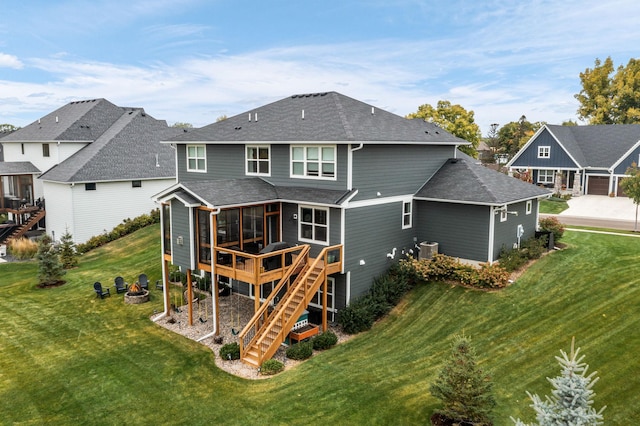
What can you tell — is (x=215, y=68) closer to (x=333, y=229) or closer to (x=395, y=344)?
(x=333, y=229)

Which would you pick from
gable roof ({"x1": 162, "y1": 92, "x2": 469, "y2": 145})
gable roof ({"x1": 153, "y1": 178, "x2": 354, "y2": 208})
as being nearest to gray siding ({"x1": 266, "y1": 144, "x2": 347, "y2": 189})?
gable roof ({"x1": 153, "y1": 178, "x2": 354, "y2": 208})

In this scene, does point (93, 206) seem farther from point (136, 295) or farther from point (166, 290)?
point (166, 290)

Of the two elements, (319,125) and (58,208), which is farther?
(58,208)

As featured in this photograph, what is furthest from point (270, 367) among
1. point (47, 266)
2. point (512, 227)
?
point (47, 266)

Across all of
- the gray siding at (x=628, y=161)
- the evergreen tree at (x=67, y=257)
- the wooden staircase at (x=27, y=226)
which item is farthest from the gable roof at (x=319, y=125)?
the gray siding at (x=628, y=161)

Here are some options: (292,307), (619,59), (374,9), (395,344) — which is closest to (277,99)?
(374,9)

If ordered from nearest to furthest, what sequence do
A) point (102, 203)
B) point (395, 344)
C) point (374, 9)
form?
1. point (395, 344)
2. point (374, 9)
3. point (102, 203)
